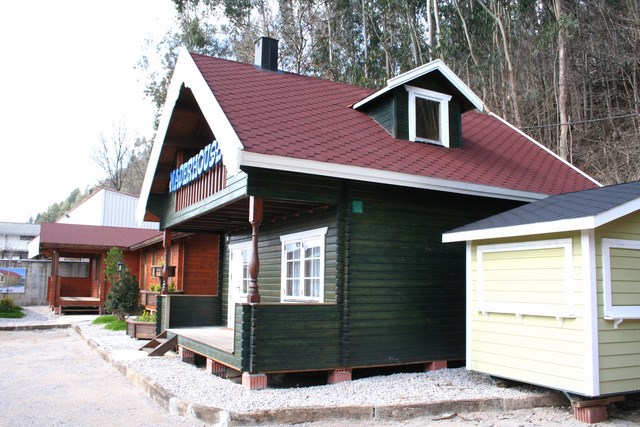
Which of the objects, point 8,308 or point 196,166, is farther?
point 8,308

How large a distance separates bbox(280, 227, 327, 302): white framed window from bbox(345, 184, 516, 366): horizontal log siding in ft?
2.38

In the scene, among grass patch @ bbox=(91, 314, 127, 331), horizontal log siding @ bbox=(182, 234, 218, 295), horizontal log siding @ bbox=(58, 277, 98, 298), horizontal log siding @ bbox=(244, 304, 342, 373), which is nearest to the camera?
horizontal log siding @ bbox=(244, 304, 342, 373)

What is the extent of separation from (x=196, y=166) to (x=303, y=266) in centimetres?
286

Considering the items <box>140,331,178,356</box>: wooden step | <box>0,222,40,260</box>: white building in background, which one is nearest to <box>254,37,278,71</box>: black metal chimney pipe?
<box>140,331,178,356</box>: wooden step

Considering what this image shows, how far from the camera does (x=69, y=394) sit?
845 centimetres

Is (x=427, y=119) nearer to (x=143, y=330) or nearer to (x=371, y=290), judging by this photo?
(x=371, y=290)

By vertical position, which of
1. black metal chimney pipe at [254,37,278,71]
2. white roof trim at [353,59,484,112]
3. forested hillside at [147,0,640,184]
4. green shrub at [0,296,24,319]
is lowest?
green shrub at [0,296,24,319]

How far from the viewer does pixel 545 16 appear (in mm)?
24219

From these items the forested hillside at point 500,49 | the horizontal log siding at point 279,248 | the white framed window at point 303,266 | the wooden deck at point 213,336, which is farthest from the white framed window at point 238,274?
the forested hillside at point 500,49

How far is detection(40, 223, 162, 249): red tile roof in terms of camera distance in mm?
23047

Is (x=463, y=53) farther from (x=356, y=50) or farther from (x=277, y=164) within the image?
(x=277, y=164)

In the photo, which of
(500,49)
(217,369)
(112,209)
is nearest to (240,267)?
(217,369)

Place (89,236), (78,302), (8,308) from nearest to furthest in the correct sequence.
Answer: (78,302)
(8,308)
(89,236)

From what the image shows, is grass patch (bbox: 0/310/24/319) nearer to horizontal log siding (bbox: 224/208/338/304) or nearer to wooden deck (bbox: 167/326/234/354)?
wooden deck (bbox: 167/326/234/354)
